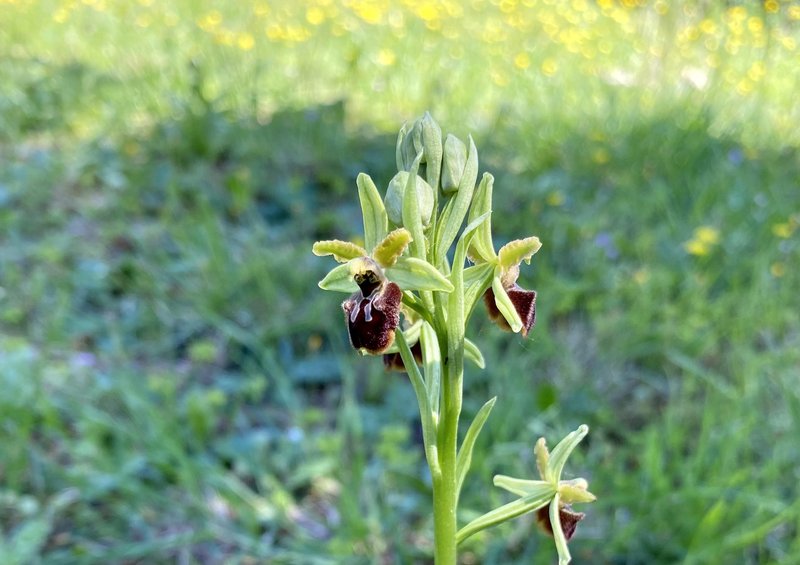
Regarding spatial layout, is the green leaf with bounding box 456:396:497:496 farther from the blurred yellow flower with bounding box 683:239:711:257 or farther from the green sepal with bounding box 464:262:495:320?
the blurred yellow flower with bounding box 683:239:711:257

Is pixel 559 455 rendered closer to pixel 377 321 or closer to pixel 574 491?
pixel 574 491

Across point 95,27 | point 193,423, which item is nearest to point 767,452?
point 193,423

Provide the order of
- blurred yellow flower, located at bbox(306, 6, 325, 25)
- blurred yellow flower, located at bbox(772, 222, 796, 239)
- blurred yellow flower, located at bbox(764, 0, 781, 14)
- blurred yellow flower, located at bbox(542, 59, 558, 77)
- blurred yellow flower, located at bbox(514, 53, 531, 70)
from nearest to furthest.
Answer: blurred yellow flower, located at bbox(772, 222, 796, 239) → blurred yellow flower, located at bbox(764, 0, 781, 14) → blurred yellow flower, located at bbox(542, 59, 558, 77) → blurred yellow flower, located at bbox(514, 53, 531, 70) → blurred yellow flower, located at bbox(306, 6, 325, 25)

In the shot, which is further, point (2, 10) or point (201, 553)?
point (2, 10)

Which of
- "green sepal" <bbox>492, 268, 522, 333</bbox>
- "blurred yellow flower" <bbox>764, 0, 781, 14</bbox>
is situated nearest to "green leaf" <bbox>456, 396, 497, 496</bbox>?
"green sepal" <bbox>492, 268, 522, 333</bbox>

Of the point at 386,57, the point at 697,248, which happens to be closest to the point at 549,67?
the point at 386,57

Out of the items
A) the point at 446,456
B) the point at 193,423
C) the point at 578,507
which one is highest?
the point at 193,423

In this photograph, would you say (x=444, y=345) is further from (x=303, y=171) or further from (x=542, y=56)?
(x=542, y=56)
